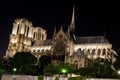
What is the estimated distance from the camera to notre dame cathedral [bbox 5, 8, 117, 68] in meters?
104

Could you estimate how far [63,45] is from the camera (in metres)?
110

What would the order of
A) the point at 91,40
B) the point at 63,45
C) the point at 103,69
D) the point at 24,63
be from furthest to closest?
1. the point at 91,40
2. the point at 63,45
3. the point at 24,63
4. the point at 103,69

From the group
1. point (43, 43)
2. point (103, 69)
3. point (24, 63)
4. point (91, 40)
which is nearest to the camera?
point (103, 69)

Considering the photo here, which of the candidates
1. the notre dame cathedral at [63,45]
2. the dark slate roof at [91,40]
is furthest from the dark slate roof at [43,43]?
the dark slate roof at [91,40]

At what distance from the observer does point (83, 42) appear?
115500mm

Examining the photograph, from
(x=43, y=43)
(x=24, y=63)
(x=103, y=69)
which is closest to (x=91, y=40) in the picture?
(x=43, y=43)

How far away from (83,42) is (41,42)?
2501 centimetres

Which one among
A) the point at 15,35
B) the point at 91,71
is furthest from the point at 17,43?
the point at 91,71

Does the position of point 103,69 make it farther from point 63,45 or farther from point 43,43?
point 43,43

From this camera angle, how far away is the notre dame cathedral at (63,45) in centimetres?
10406

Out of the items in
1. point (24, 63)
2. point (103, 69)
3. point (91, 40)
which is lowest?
point (103, 69)

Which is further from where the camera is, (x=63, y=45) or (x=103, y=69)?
(x=63, y=45)

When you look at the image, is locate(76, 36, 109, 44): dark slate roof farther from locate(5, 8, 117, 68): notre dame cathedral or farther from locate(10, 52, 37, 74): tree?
locate(10, 52, 37, 74): tree

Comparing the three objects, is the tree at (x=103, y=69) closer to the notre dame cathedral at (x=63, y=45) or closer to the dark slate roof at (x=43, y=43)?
the notre dame cathedral at (x=63, y=45)
